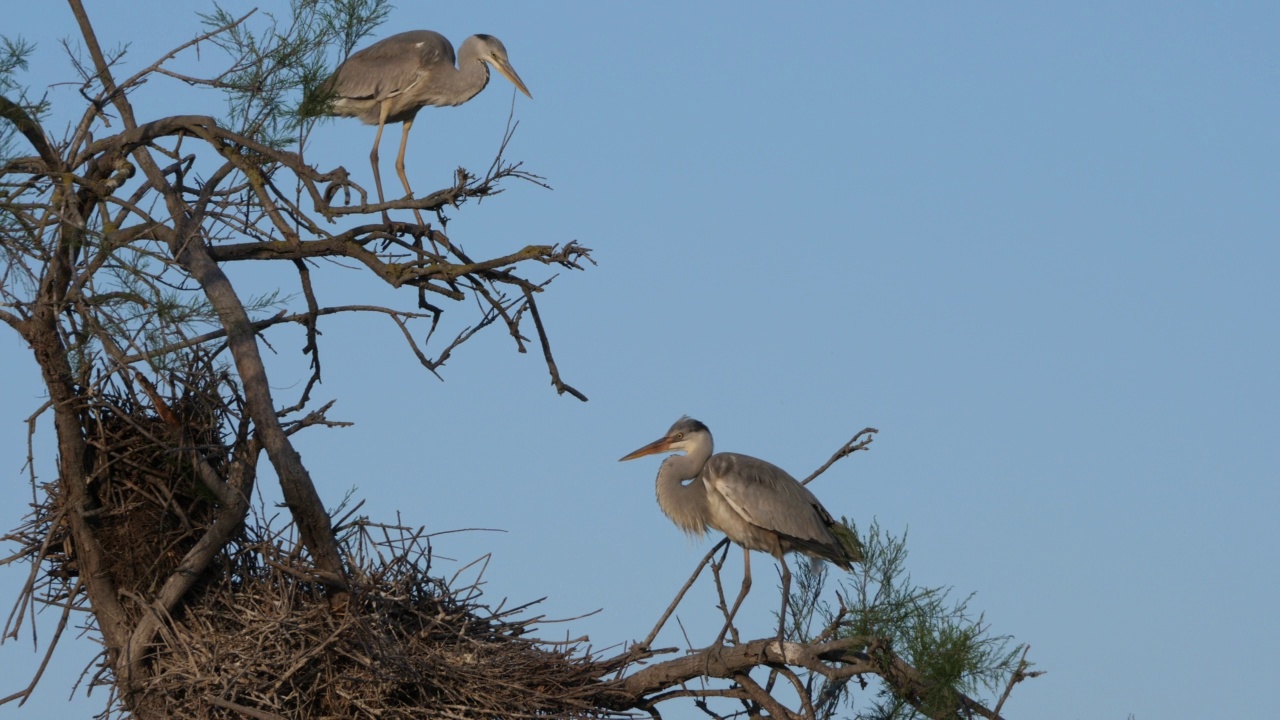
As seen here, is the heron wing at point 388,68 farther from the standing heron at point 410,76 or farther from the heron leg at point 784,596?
the heron leg at point 784,596

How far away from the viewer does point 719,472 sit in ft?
23.8

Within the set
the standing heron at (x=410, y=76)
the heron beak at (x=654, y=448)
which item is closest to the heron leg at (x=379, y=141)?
the standing heron at (x=410, y=76)

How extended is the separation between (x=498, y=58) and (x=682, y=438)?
10.2 feet

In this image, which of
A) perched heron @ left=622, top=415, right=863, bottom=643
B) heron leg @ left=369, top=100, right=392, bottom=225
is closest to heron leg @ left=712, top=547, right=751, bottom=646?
perched heron @ left=622, top=415, right=863, bottom=643

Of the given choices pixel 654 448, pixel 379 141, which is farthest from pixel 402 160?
pixel 654 448

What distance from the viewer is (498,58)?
9.48m

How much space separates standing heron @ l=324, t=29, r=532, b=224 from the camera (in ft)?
30.0

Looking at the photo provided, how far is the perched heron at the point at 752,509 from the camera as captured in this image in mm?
6926

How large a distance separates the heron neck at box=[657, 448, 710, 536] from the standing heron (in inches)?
104

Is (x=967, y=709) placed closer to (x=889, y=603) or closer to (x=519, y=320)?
(x=889, y=603)

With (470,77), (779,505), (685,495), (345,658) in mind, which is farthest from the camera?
(470,77)

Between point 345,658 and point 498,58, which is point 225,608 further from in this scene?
point 498,58

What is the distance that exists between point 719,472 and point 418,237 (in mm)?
2489

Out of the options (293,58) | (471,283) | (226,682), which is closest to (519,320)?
(471,283)
